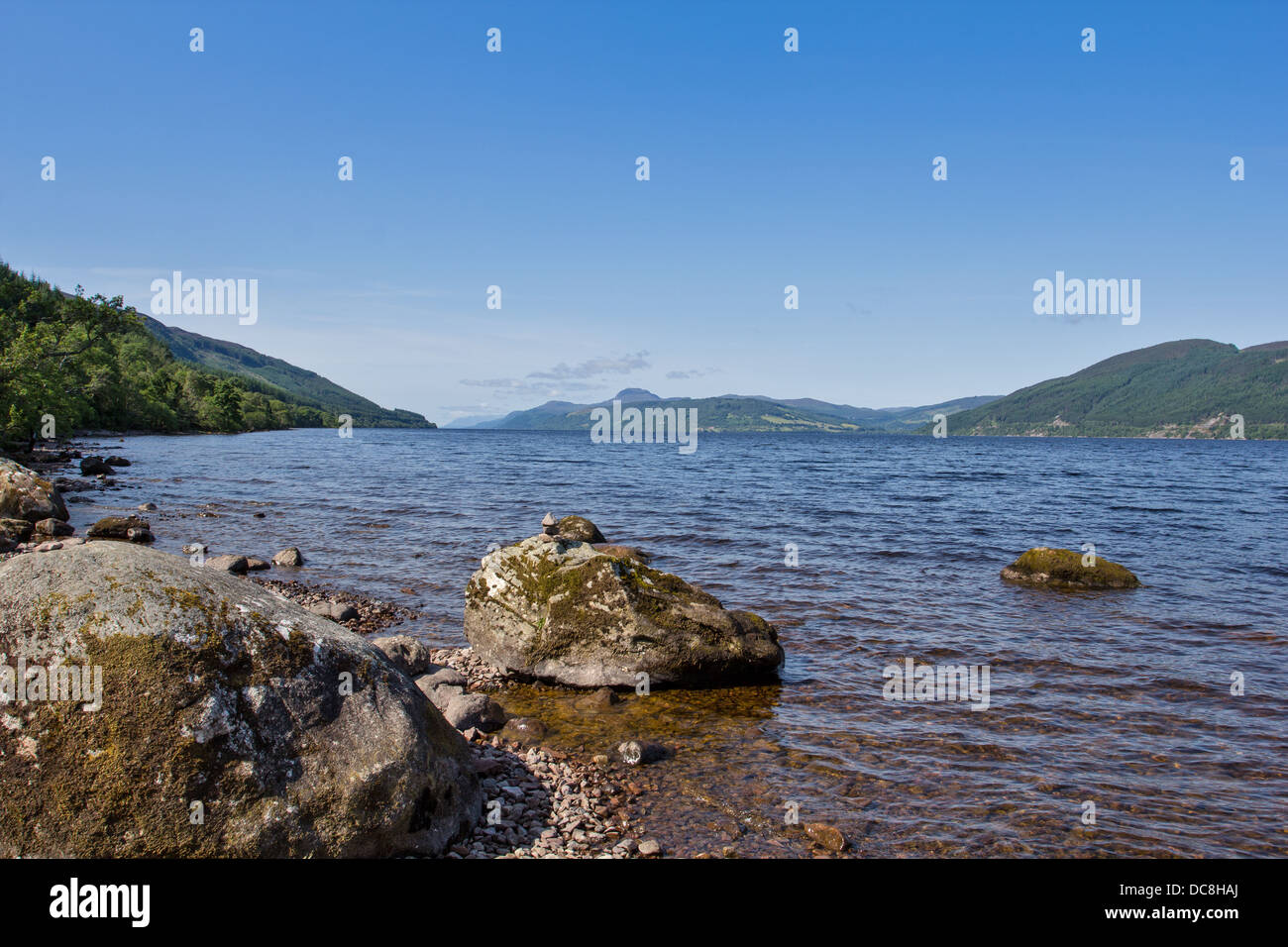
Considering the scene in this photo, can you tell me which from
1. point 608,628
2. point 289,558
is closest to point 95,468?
point 289,558

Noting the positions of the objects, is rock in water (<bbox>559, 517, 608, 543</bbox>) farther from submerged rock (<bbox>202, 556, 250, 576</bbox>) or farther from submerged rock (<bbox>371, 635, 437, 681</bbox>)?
submerged rock (<bbox>371, 635, 437, 681</bbox>)

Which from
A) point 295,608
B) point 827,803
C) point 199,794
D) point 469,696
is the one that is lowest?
point 827,803

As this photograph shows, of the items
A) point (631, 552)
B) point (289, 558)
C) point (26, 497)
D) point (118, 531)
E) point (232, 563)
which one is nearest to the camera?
point (232, 563)

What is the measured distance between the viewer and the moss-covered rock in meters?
23.4

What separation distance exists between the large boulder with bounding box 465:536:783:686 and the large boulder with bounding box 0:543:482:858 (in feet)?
22.6

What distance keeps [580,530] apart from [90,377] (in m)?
87.3

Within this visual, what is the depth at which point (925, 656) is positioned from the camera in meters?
16.6

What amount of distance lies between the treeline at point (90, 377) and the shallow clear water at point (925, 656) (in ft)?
46.6

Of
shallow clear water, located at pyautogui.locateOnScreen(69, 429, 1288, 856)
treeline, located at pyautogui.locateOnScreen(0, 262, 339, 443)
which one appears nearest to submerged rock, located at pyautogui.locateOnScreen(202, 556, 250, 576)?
shallow clear water, located at pyautogui.locateOnScreen(69, 429, 1288, 856)

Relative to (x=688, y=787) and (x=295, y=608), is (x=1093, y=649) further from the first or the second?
(x=295, y=608)

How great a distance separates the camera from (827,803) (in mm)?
10023

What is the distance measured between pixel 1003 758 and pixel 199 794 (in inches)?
443

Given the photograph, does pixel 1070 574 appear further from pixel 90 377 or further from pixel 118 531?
pixel 90 377
